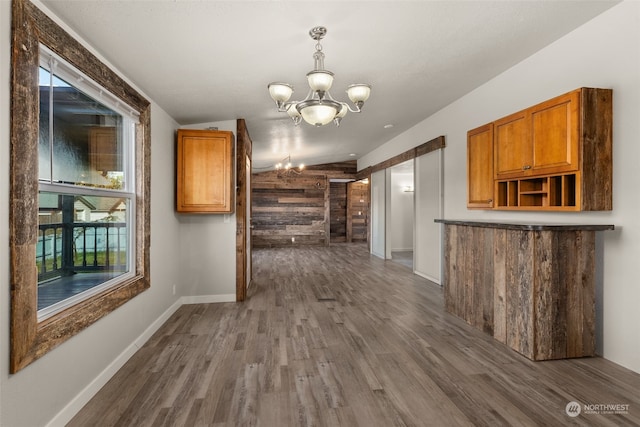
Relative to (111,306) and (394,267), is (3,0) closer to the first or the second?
(111,306)

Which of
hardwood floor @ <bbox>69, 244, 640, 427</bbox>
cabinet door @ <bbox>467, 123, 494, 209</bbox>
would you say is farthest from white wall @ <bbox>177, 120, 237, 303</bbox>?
cabinet door @ <bbox>467, 123, 494, 209</bbox>

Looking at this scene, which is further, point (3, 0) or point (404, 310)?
point (404, 310)

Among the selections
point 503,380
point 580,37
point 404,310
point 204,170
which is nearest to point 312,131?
point 204,170

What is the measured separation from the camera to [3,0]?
1531 mm

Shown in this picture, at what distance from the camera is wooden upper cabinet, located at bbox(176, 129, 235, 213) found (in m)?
4.02

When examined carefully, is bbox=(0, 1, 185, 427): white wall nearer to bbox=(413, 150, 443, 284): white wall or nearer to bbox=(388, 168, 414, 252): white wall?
bbox=(413, 150, 443, 284): white wall

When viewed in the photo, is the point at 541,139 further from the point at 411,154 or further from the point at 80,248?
the point at 80,248

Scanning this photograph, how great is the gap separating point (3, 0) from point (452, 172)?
4771 millimetres

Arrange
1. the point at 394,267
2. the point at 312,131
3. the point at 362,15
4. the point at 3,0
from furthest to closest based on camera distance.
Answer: the point at 394,267, the point at 312,131, the point at 362,15, the point at 3,0

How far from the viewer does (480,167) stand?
375 centimetres

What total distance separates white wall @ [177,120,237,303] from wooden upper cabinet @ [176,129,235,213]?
0.39 meters

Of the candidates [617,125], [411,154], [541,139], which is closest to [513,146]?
[541,139]

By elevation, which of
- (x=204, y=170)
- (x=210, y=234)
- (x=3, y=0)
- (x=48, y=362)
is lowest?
(x=48, y=362)

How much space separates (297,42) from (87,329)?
2519 millimetres
